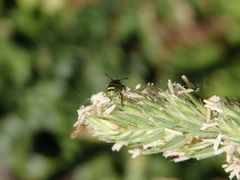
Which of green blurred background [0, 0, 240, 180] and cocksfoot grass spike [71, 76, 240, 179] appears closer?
cocksfoot grass spike [71, 76, 240, 179]

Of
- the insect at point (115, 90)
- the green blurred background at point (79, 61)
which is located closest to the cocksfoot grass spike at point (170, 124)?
the insect at point (115, 90)

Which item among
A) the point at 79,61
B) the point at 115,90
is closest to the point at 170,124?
the point at 115,90

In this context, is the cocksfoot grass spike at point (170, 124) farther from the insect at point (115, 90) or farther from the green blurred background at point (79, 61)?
the green blurred background at point (79, 61)

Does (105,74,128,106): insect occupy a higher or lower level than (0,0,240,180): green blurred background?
lower

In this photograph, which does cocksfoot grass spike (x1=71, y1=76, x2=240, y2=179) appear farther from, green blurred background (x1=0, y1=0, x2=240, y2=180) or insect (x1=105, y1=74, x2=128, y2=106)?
green blurred background (x1=0, y1=0, x2=240, y2=180)

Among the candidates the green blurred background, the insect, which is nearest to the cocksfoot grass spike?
the insect

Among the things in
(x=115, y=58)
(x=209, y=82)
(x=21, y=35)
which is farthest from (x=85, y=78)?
(x=209, y=82)

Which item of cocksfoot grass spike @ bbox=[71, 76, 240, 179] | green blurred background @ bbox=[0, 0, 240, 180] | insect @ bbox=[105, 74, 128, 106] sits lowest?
cocksfoot grass spike @ bbox=[71, 76, 240, 179]

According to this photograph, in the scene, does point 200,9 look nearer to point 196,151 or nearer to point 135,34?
point 135,34

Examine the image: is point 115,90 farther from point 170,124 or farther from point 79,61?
point 79,61
